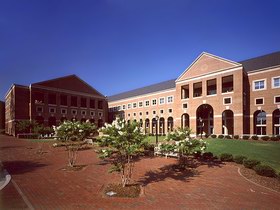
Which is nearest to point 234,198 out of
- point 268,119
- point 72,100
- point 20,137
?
point 268,119

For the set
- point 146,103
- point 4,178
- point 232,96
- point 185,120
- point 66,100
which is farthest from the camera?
point 146,103

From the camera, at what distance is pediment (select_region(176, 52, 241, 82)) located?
36.6 meters

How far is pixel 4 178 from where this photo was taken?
11.3 m

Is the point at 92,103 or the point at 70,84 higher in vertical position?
the point at 70,84

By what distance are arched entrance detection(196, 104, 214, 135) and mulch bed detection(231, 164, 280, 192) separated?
2822cm

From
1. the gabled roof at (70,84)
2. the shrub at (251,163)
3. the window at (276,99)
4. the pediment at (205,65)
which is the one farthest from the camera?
the gabled roof at (70,84)

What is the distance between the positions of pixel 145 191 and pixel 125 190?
3.17 feet

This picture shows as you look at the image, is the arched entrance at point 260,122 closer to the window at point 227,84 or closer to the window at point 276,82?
the window at point 276,82

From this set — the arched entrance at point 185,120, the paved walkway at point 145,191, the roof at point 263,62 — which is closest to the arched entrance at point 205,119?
the arched entrance at point 185,120

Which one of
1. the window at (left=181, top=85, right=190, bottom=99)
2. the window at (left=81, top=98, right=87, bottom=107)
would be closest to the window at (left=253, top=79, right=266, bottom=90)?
the window at (left=181, top=85, right=190, bottom=99)

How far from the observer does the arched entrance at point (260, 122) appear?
34162 mm

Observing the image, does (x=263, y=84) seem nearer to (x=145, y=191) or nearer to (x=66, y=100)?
(x=145, y=191)

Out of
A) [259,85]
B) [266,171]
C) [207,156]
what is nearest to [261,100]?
[259,85]

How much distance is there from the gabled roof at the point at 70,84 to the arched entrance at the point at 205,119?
3497 centimetres
